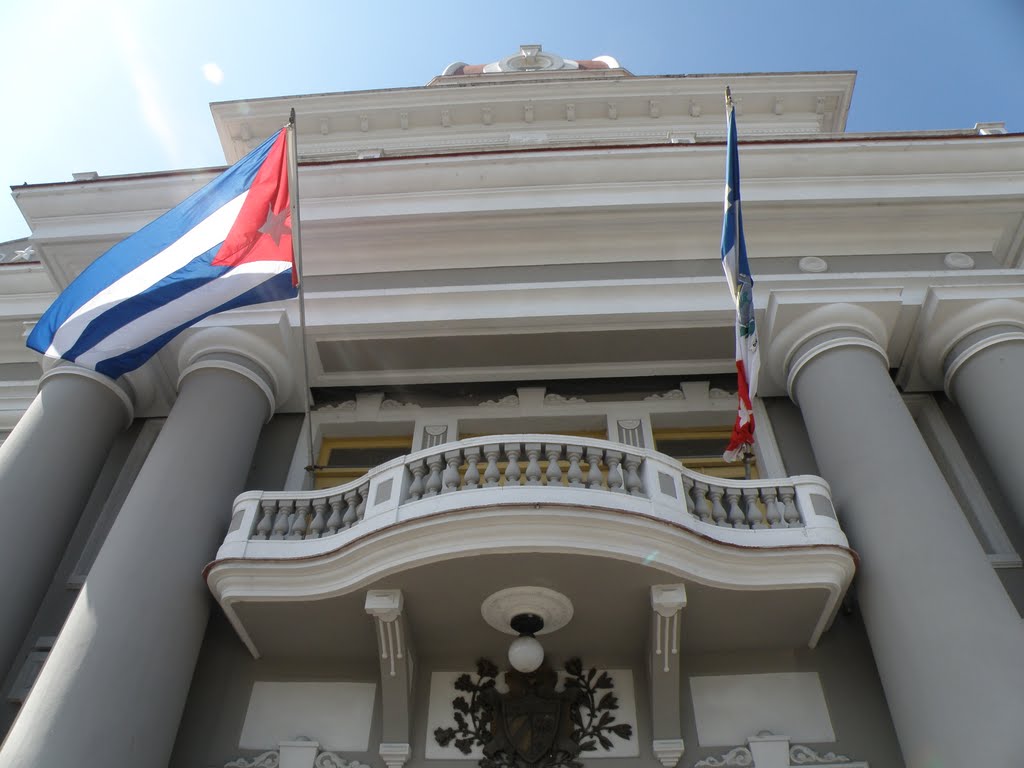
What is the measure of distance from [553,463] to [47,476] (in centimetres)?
512

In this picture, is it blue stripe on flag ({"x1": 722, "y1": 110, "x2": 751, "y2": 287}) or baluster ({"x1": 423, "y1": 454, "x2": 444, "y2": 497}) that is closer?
baluster ({"x1": 423, "y1": 454, "x2": 444, "y2": 497})

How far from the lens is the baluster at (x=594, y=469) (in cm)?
846

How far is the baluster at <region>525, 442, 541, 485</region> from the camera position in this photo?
870cm

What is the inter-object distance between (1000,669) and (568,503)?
11.4ft

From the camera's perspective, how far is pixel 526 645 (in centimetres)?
823

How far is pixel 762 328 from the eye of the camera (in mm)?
10969

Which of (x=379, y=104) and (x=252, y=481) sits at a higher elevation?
(x=379, y=104)

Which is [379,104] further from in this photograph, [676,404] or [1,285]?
[676,404]

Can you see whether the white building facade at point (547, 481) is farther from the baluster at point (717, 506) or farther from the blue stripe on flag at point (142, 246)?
the blue stripe on flag at point (142, 246)

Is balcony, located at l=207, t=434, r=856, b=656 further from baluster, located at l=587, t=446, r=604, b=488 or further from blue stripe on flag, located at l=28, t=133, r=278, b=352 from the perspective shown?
blue stripe on flag, located at l=28, t=133, r=278, b=352

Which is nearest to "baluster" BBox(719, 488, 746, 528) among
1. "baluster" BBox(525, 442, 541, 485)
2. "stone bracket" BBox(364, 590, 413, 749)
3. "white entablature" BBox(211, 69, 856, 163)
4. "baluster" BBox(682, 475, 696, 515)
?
"baluster" BBox(682, 475, 696, 515)

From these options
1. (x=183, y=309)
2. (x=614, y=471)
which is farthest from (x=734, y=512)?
(x=183, y=309)

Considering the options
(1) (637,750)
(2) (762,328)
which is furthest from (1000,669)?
(2) (762,328)

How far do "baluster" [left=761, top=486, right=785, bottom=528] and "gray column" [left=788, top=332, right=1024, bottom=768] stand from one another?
0.72m
